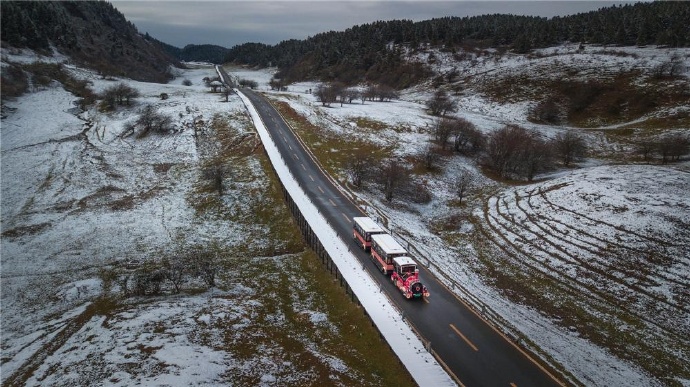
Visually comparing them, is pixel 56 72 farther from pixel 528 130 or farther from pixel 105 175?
pixel 528 130

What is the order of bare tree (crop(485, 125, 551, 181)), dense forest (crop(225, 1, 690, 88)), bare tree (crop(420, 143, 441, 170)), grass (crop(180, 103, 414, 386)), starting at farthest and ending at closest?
dense forest (crop(225, 1, 690, 88)) → bare tree (crop(420, 143, 441, 170)) → bare tree (crop(485, 125, 551, 181)) → grass (crop(180, 103, 414, 386))

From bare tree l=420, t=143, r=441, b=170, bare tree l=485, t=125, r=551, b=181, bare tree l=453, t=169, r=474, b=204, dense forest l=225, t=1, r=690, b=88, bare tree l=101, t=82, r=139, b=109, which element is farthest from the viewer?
dense forest l=225, t=1, r=690, b=88

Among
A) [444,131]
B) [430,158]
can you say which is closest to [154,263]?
[430,158]

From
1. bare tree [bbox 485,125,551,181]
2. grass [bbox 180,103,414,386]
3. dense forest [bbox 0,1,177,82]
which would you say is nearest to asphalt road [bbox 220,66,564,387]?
grass [bbox 180,103,414,386]

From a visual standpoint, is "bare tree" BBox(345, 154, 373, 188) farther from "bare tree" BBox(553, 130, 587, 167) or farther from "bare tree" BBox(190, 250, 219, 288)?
"bare tree" BBox(553, 130, 587, 167)

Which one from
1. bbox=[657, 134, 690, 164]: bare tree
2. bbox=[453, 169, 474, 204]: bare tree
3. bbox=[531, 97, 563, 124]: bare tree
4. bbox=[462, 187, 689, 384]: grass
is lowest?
bbox=[462, 187, 689, 384]: grass

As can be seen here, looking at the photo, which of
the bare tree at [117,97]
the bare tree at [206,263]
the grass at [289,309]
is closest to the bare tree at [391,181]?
the grass at [289,309]
